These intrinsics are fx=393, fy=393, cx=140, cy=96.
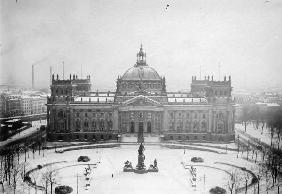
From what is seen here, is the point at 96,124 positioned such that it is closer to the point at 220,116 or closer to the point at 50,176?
the point at 220,116

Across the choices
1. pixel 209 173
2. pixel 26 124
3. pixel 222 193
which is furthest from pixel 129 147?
pixel 26 124

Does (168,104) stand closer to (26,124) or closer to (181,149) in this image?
(181,149)

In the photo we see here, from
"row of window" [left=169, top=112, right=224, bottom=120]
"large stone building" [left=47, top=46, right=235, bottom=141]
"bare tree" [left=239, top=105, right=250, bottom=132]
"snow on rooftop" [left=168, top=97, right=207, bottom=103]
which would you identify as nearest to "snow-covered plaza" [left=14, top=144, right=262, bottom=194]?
"large stone building" [left=47, top=46, right=235, bottom=141]

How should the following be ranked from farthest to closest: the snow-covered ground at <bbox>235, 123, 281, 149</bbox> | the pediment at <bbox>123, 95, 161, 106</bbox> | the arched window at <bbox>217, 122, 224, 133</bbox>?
1. the arched window at <bbox>217, 122, 224, 133</bbox>
2. the pediment at <bbox>123, 95, 161, 106</bbox>
3. the snow-covered ground at <bbox>235, 123, 281, 149</bbox>

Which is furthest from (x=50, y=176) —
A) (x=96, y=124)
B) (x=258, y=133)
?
(x=258, y=133)

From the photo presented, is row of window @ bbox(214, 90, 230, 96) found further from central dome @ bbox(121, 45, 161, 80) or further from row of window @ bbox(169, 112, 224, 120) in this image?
central dome @ bbox(121, 45, 161, 80)

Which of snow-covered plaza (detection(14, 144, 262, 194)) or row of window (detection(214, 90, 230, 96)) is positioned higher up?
row of window (detection(214, 90, 230, 96))
